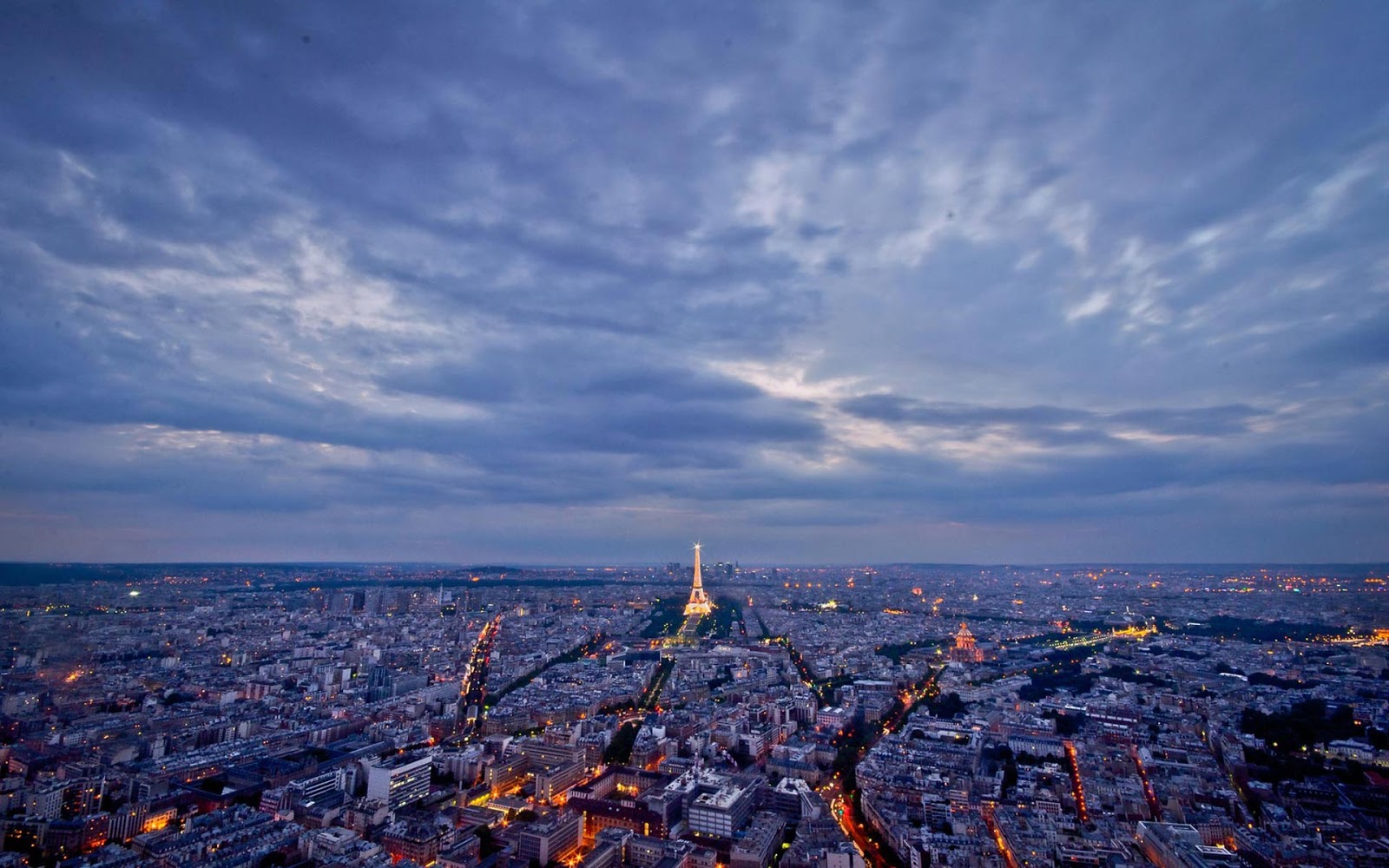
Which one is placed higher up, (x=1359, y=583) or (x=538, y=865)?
(x=1359, y=583)

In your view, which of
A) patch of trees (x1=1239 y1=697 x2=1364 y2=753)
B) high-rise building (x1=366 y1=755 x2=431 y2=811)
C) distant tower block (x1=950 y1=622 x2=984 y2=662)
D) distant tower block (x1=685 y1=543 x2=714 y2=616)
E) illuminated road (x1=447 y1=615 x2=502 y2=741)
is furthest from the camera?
distant tower block (x1=685 y1=543 x2=714 y2=616)

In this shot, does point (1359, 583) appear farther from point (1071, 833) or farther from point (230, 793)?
point (230, 793)

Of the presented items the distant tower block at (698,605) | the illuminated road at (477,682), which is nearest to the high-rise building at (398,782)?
the illuminated road at (477,682)

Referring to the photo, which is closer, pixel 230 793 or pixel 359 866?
pixel 359 866

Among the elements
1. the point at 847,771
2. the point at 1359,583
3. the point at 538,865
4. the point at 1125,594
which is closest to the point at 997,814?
the point at 847,771

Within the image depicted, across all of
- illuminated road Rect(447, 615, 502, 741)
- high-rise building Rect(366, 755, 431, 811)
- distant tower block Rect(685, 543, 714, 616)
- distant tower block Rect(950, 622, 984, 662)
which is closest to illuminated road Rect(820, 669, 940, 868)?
high-rise building Rect(366, 755, 431, 811)

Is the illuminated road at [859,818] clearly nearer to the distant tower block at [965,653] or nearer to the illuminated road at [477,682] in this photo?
the distant tower block at [965,653]

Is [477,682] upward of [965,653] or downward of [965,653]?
downward

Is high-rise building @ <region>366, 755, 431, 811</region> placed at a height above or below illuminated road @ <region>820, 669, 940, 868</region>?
above

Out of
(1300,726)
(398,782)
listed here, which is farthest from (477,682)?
(1300,726)

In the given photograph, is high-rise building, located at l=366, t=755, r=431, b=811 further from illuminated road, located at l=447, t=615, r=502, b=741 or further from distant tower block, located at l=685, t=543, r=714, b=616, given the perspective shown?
distant tower block, located at l=685, t=543, r=714, b=616

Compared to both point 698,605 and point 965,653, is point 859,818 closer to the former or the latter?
point 965,653
